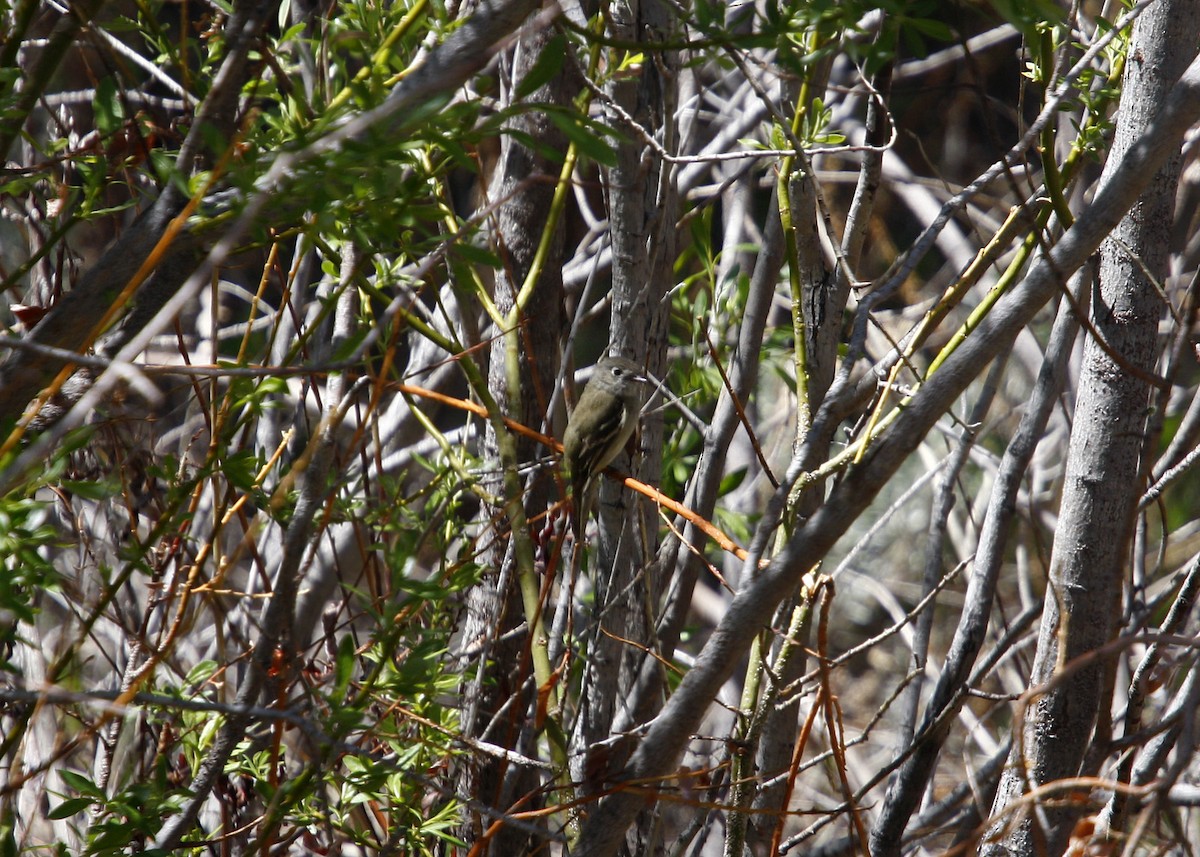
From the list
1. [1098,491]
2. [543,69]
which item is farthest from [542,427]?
[543,69]

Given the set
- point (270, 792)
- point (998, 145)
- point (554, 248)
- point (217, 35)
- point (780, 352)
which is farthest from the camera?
point (780, 352)

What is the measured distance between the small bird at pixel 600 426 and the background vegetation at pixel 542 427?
0.11m

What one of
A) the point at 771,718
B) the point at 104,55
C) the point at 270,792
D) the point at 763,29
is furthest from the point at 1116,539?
the point at 104,55

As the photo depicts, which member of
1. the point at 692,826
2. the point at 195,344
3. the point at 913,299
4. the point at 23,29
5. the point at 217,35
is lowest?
the point at 692,826

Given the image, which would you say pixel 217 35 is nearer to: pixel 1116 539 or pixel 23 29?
pixel 23 29

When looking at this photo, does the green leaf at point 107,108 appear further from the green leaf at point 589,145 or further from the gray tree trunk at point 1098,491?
the gray tree trunk at point 1098,491

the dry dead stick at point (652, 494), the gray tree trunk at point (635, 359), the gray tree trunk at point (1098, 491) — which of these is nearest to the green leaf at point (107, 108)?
the dry dead stick at point (652, 494)

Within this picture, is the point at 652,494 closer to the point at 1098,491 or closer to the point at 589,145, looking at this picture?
the point at 1098,491

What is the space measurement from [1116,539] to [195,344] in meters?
4.26

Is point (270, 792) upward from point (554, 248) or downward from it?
downward

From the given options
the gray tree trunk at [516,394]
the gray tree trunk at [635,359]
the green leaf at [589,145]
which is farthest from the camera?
the gray tree trunk at [516,394]

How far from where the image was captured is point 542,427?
307 cm

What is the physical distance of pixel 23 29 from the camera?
1.60 m

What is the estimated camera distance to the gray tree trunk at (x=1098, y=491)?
2246mm
